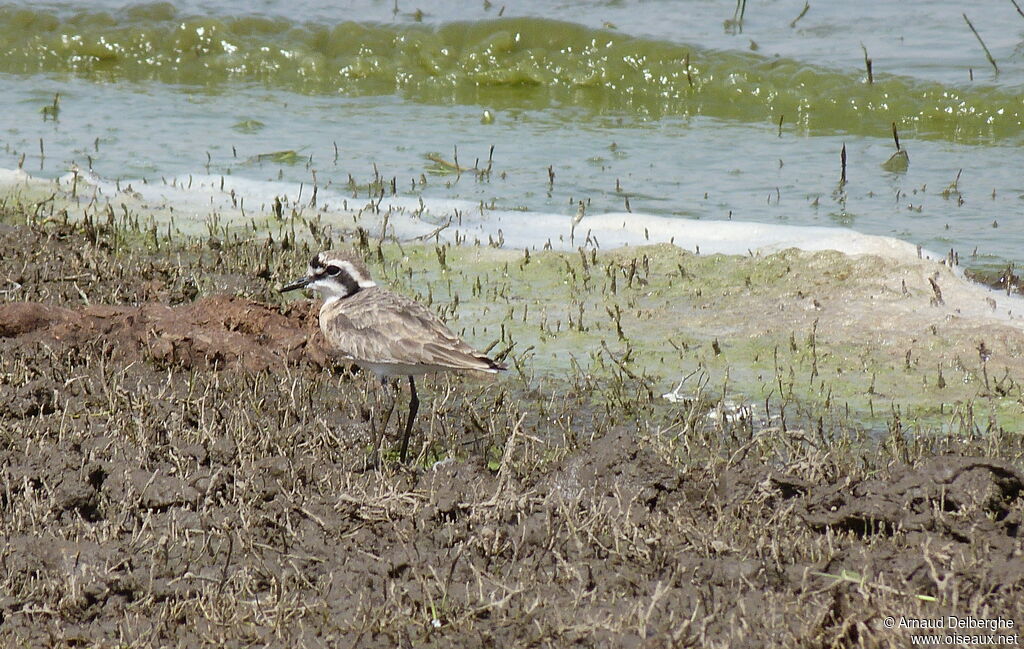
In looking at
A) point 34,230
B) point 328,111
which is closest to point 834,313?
point 34,230

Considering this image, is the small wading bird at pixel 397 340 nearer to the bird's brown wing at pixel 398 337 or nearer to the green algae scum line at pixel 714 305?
the bird's brown wing at pixel 398 337

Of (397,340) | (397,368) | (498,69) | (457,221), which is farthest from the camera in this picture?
(498,69)

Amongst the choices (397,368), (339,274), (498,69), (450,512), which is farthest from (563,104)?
(450,512)

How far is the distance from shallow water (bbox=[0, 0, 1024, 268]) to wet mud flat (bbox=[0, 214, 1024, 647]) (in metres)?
4.34

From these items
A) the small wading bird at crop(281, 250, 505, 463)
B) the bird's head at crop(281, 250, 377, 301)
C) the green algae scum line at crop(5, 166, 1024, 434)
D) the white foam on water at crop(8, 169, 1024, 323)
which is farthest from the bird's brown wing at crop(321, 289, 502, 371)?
the white foam on water at crop(8, 169, 1024, 323)

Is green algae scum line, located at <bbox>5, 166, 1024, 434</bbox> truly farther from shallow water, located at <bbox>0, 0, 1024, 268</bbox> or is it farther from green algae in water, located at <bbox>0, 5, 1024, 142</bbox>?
green algae in water, located at <bbox>0, 5, 1024, 142</bbox>

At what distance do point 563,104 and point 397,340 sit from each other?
9772mm

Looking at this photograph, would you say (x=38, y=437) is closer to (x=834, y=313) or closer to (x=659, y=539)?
(x=659, y=539)

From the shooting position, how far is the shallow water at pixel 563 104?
11.6 m

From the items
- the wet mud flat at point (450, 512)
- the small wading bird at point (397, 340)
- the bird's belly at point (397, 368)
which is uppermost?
the small wading bird at point (397, 340)

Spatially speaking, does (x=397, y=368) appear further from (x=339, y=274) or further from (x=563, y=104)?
(x=563, y=104)

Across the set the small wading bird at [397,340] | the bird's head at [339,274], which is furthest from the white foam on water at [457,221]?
the small wading bird at [397,340]

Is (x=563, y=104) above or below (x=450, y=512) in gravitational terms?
above

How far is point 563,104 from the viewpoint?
15.3 m
